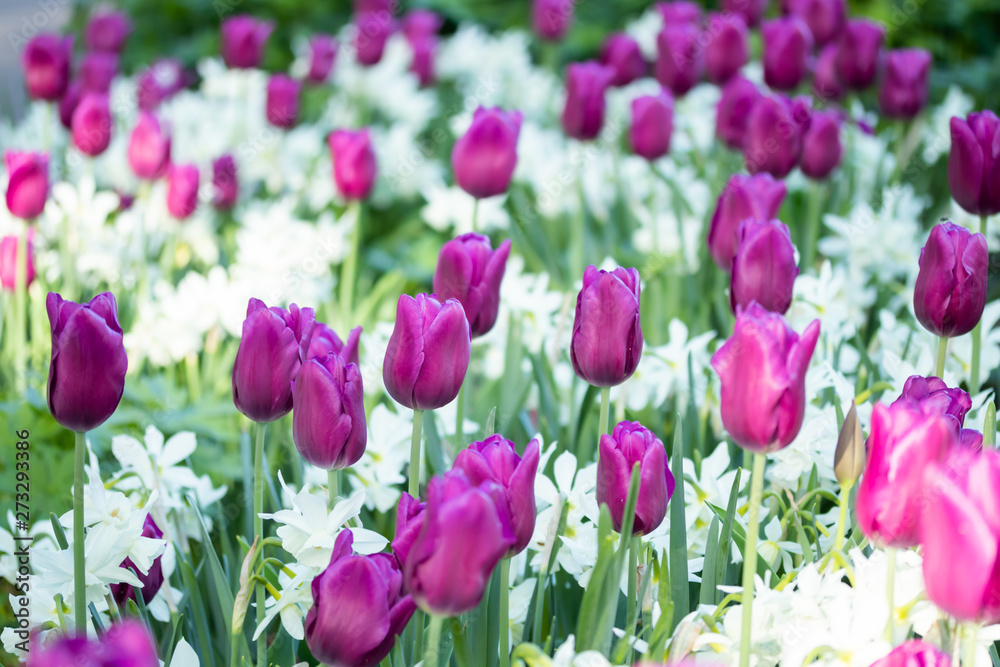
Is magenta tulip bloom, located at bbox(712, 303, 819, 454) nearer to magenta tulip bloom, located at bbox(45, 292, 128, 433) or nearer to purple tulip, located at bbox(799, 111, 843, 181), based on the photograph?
magenta tulip bloom, located at bbox(45, 292, 128, 433)

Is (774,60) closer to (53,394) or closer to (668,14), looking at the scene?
(668,14)

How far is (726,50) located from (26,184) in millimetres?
1956

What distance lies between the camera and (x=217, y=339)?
2400 millimetres

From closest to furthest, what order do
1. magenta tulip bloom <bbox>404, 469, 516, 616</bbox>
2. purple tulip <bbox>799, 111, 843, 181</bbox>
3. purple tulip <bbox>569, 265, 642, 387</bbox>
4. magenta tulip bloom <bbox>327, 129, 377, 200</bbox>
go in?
magenta tulip bloom <bbox>404, 469, 516, 616</bbox>
purple tulip <bbox>569, 265, 642, 387</bbox>
purple tulip <bbox>799, 111, 843, 181</bbox>
magenta tulip bloom <bbox>327, 129, 377, 200</bbox>

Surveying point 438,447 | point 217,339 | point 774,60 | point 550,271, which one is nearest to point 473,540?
point 438,447

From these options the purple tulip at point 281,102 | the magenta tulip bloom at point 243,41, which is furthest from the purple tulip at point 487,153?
the magenta tulip bloom at point 243,41

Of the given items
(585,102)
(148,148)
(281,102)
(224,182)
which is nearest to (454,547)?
(585,102)

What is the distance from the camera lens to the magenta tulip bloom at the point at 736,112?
99.3 inches

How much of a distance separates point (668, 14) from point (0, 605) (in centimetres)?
278

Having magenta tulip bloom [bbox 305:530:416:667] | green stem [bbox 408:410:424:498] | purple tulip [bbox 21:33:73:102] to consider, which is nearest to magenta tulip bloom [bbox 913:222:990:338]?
green stem [bbox 408:410:424:498]

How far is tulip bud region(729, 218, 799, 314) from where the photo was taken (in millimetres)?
1367

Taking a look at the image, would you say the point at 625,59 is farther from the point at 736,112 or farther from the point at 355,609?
the point at 355,609

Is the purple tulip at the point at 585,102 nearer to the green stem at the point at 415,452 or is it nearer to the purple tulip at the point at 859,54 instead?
the purple tulip at the point at 859,54

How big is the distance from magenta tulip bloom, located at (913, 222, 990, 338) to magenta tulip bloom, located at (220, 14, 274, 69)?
9.46 feet
